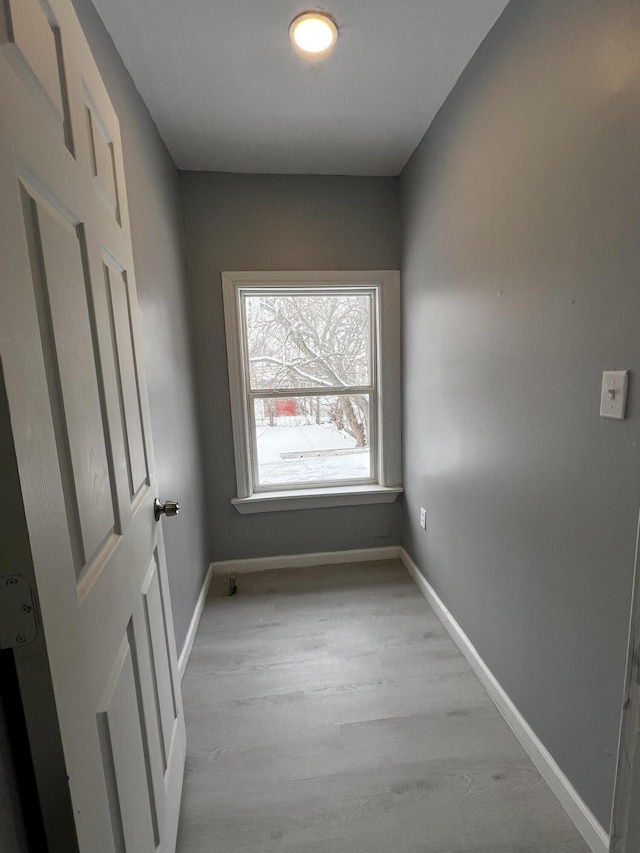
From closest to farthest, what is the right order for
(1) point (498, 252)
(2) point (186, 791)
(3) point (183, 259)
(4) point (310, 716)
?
(2) point (186, 791) → (1) point (498, 252) → (4) point (310, 716) → (3) point (183, 259)

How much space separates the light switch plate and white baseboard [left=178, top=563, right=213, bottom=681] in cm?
172

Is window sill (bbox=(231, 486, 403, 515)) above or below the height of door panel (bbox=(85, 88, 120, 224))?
below

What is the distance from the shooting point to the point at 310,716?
1.50 m

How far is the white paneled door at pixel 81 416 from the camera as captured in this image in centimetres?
50

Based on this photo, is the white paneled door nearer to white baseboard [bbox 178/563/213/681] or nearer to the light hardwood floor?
the light hardwood floor

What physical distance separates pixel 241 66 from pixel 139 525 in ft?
5.60

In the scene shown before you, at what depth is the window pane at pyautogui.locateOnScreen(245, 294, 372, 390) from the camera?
8.11 ft

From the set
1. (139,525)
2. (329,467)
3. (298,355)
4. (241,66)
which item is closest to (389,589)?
(329,467)

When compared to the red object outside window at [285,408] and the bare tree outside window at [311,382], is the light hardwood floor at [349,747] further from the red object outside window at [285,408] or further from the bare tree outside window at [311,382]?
the red object outside window at [285,408]

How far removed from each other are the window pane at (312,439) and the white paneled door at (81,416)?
1526 millimetres

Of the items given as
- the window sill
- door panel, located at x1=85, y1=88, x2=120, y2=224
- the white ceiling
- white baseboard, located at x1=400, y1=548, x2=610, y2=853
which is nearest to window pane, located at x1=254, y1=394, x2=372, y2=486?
the window sill

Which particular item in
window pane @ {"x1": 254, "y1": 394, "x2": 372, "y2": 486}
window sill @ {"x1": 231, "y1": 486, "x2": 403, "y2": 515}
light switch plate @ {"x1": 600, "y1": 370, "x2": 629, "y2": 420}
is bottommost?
window sill @ {"x1": 231, "y1": 486, "x2": 403, "y2": 515}

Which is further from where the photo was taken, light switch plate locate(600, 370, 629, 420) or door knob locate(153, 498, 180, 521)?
door knob locate(153, 498, 180, 521)

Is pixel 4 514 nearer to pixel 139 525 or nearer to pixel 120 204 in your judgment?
pixel 139 525
